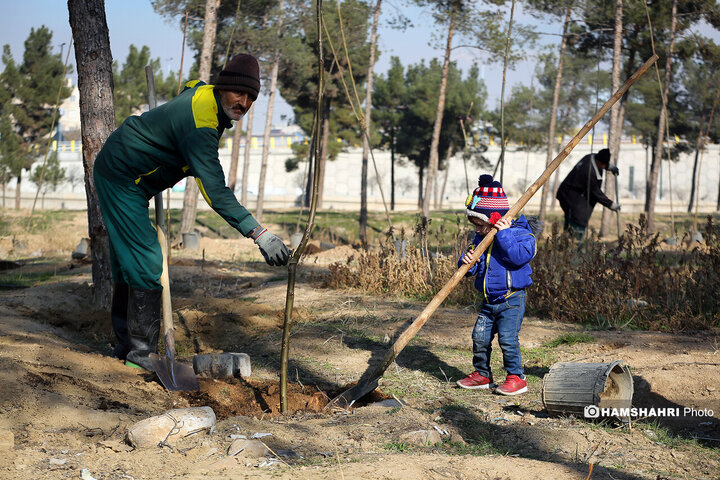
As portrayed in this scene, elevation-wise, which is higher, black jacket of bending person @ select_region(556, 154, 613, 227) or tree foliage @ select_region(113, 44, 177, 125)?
tree foliage @ select_region(113, 44, 177, 125)

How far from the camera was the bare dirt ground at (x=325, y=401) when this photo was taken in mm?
2611

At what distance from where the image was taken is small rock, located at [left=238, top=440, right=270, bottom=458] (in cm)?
270

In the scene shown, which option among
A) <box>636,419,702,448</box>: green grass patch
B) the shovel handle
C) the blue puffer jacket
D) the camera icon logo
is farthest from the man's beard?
<box>636,419,702,448</box>: green grass patch

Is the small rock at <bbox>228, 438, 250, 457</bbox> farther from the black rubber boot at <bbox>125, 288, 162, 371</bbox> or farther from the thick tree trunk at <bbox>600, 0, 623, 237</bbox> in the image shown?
the thick tree trunk at <bbox>600, 0, 623, 237</bbox>

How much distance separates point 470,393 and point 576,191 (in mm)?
5822

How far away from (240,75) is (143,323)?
1.59 metres

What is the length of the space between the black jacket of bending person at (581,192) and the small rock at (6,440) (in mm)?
7768

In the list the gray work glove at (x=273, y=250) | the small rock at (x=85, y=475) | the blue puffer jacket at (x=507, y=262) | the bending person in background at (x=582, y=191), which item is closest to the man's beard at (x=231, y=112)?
the gray work glove at (x=273, y=250)

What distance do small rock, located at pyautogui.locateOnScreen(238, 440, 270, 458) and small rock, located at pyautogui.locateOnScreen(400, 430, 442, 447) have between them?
660 mm

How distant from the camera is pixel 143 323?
13.4ft

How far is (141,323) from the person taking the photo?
13.4 feet

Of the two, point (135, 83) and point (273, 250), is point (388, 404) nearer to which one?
point (273, 250)

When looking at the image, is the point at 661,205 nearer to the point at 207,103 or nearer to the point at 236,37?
the point at 236,37

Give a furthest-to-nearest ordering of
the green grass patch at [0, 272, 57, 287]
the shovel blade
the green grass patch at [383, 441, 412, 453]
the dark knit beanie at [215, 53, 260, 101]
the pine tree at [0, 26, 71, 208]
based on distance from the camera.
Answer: the pine tree at [0, 26, 71, 208] → the green grass patch at [0, 272, 57, 287] → the shovel blade → the dark knit beanie at [215, 53, 260, 101] → the green grass patch at [383, 441, 412, 453]
